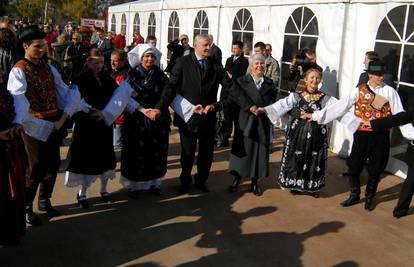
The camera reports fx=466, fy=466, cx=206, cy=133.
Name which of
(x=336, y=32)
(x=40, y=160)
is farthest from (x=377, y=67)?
(x=40, y=160)

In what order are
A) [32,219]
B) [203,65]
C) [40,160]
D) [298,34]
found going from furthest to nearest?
[298,34], [203,65], [32,219], [40,160]

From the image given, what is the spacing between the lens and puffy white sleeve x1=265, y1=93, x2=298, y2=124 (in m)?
5.29

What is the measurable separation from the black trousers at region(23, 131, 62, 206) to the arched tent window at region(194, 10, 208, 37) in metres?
7.86

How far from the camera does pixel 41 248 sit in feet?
12.6

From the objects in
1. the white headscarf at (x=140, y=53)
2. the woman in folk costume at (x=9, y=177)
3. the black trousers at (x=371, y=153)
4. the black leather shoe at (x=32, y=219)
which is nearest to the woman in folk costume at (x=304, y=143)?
the black trousers at (x=371, y=153)

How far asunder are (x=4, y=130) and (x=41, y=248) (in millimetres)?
1041

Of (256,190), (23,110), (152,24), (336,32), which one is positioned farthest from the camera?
(152,24)

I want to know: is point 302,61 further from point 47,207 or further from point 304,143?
point 47,207

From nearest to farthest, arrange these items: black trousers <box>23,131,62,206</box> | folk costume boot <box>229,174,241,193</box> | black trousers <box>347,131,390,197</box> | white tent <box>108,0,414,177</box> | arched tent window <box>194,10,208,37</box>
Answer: black trousers <box>23,131,62,206</box>, black trousers <box>347,131,390,197</box>, folk costume boot <box>229,174,241,193</box>, white tent <box>108,0,414,177</box>, arched tent window <box>194,10,208,37</box>

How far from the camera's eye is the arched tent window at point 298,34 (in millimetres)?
7941

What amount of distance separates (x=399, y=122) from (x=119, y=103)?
2823mm

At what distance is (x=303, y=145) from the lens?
538 cm

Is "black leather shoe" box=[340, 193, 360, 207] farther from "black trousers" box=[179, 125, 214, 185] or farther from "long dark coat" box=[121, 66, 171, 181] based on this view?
"long dark coat" box=[121, 66, 171, 181]

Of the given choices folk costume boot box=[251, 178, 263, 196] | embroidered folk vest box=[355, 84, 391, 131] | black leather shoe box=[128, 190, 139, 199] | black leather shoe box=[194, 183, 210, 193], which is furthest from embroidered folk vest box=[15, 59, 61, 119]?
embroidered folk vest box=[355, 84, 391, 131]
